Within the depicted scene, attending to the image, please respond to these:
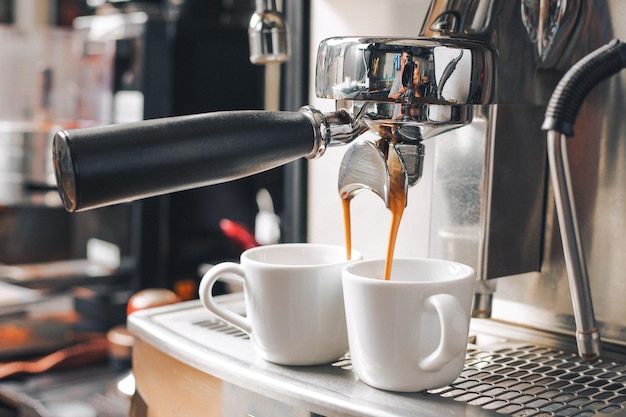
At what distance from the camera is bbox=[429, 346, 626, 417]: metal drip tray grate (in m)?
0.42

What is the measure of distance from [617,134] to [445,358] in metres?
0.21

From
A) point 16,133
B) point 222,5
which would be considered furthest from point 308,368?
point 16,133

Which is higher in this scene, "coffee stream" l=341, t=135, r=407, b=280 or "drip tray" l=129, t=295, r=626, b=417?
"coffee stream" l=341, t=135, r=407, b=280

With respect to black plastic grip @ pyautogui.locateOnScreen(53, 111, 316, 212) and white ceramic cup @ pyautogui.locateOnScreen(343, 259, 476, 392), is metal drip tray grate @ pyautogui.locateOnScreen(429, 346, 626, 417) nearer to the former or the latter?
white ceramic cup @ pyautogui.locateOnScreen(343, 259, 476, 392)

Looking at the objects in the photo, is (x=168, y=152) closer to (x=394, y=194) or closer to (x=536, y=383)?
(x=394, y=194)

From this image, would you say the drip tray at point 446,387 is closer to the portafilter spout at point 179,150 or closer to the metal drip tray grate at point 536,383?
the metal drip tray grate at point 536,383

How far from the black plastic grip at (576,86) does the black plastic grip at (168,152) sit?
13 cm

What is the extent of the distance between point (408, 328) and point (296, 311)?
3.0 inches

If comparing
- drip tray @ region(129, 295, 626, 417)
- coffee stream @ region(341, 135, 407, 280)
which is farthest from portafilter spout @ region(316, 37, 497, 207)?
drip tray @ region(129, 295, 626, 417)

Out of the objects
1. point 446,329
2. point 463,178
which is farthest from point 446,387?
point 463,178

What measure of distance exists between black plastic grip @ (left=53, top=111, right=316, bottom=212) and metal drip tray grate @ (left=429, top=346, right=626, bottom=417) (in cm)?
16

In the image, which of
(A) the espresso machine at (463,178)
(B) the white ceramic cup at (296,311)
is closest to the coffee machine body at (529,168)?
(A) the espresso machine at (463,178)

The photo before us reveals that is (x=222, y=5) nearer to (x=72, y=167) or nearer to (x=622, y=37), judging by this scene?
(x=622, y=37)

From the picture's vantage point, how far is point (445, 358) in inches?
16.4
